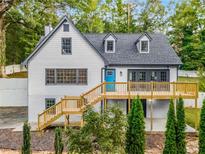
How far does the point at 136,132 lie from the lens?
15148 mm

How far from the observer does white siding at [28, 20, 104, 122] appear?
24.2 meters

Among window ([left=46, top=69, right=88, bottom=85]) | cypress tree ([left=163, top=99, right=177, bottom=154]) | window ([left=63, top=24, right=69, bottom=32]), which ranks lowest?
cypress tree ([left=163, top=99, right=177, bottom=154])

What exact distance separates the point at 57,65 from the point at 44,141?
6.73m

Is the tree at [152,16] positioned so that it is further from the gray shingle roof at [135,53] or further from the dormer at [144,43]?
the dormer at [144,43]

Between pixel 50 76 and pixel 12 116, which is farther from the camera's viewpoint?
pixel 12 116

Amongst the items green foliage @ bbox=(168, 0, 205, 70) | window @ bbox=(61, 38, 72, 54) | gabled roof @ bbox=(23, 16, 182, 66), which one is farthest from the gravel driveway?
green foliage @ bbox=(168, 0, 205, 70)

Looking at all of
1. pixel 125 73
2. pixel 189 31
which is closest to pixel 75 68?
pixel 125 73

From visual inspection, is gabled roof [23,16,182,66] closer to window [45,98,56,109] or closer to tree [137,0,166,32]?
window [45,98,56,109]

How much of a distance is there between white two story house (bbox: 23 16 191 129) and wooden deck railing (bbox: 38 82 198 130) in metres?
1.86

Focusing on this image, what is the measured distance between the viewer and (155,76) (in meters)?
25.5

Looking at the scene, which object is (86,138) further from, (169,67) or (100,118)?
(169,67)

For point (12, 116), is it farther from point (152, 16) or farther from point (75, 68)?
point (152, 16)

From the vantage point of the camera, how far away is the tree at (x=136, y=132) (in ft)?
49.6

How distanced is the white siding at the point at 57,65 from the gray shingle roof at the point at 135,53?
5.44ft
